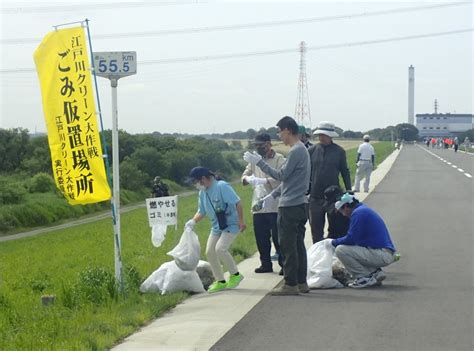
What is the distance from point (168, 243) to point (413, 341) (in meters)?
9.71

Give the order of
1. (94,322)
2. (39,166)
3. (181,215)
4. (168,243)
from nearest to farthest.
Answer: (94,322), (168,243), (181,215), (39,166)

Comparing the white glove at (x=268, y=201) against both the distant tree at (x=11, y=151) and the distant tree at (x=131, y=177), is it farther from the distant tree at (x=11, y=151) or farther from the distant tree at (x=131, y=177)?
the distant tree at (x=11, y=151)

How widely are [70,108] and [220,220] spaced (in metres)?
2.31

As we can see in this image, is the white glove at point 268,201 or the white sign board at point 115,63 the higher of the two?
the white sign board at point 115,63

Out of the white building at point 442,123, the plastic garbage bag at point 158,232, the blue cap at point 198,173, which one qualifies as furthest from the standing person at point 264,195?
the white building at point 442,123

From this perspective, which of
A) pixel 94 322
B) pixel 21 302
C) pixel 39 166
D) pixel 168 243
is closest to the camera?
pixel 94 322

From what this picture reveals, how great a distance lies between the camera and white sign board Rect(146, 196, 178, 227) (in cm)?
1017

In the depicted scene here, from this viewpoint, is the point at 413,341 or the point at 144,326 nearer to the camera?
the point at 413,341

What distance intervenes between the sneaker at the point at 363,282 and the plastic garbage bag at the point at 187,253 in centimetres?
197

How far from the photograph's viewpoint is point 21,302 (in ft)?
34.4

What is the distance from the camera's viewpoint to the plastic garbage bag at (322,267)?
9953 mm

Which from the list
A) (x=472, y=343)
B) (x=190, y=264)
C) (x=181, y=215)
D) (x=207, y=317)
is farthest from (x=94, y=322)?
(x=181, y=215)

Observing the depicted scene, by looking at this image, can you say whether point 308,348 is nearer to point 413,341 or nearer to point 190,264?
point 413,341

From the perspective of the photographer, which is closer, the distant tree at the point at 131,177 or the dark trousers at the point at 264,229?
the dark trousers at the point at 264,229
